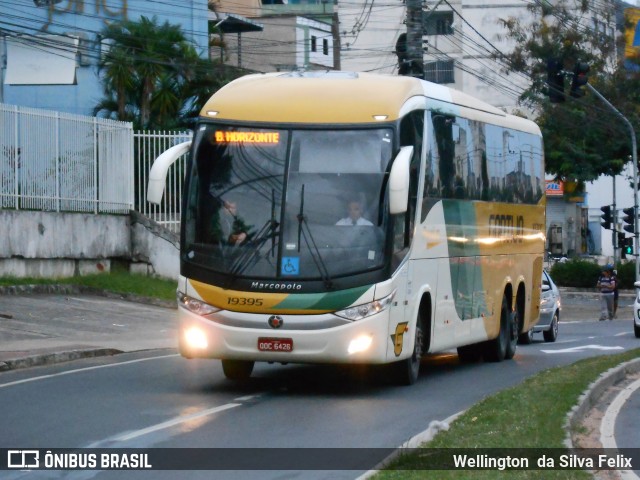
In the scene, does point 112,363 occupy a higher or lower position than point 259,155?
lower

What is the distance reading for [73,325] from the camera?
23016mm

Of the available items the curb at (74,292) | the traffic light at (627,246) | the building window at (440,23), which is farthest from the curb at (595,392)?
the building window at (440,23)

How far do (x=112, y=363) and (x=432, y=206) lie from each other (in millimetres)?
5286

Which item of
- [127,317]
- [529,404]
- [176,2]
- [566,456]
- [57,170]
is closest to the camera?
[566,456]

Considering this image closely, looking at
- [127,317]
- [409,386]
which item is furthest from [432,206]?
[127,317]

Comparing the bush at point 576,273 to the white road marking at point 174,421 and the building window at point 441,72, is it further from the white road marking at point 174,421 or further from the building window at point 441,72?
the white road marking at point 174,421

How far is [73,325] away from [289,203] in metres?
10.6

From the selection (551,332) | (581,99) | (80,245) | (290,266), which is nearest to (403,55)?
(551,332)

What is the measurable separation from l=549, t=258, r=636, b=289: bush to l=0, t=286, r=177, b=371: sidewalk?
105ft

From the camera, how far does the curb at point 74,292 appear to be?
25.5 m

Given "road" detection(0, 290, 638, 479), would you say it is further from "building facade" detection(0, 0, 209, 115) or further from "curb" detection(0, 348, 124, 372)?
"building facade" detection(0, 0, 209, 115)

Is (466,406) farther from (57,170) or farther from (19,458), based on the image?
(57,170)

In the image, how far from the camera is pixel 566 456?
919 centimetres

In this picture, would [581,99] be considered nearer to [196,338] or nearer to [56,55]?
[56,55]
